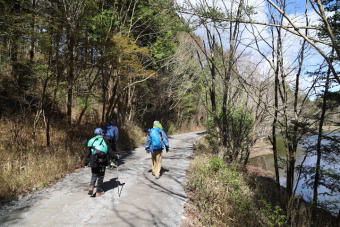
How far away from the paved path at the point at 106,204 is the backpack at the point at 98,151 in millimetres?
884

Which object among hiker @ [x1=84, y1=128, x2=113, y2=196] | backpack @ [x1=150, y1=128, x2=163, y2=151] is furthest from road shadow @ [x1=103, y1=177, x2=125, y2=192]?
backpack @ [x1=150, y1=128, x2=163, y2=151]

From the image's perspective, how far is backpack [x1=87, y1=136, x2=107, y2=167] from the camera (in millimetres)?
4738

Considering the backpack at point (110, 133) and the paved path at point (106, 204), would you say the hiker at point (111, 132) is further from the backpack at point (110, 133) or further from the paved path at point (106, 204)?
the paved path at point (106, 204)

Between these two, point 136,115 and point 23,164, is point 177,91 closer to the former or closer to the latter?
point 136,115

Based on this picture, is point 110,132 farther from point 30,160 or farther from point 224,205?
point 224,205

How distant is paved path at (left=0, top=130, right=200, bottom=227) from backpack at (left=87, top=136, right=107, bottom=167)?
0.88 m

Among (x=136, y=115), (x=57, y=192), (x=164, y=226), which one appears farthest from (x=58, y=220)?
(x=136, y=115)

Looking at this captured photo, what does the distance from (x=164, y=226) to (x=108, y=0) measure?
480 inches

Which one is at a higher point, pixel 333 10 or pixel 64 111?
pixel 333 10

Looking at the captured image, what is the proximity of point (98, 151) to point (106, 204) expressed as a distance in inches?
48.4

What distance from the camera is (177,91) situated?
2180 cm

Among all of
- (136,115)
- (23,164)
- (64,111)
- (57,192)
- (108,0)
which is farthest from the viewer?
(136,115)

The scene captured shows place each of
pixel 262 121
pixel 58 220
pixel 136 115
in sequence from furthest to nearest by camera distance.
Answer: pixel 136 115 < pixel 262 121 < pixel 58 220

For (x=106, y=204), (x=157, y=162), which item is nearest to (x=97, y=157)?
(x=106, y=204)
